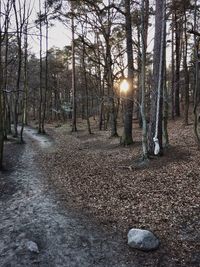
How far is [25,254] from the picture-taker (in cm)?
571

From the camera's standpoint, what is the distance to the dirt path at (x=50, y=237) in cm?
560

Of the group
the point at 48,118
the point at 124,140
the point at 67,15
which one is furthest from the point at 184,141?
the point at 48,118

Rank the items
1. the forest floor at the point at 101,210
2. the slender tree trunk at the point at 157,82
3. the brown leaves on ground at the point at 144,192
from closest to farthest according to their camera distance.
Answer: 1. the forest floor at the point at 101,210
2. the brown leaves on ground at the point at 144,192
3. the slender tree trunk at the point at 157,82

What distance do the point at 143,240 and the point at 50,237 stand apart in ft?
A: 6.43

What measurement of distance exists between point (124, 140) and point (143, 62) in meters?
5.57

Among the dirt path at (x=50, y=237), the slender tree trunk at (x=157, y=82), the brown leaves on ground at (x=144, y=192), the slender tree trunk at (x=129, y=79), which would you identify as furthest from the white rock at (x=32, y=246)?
the slender tree trunk at (x=129, y=79)

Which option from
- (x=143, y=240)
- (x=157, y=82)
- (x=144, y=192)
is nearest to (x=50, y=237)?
(x=143, y=240)

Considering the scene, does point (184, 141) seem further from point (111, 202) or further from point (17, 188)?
point (17, 188)

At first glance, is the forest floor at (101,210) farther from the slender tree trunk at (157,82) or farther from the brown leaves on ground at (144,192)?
the slender tree trunk at (157,82)

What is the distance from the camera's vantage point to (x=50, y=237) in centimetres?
639

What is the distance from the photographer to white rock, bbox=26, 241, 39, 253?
5840mm

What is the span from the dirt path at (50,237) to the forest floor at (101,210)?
18 mm

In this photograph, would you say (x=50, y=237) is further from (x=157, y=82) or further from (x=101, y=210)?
(x=157, y=82)

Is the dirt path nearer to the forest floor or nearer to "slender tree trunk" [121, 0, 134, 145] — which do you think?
the forest floor
